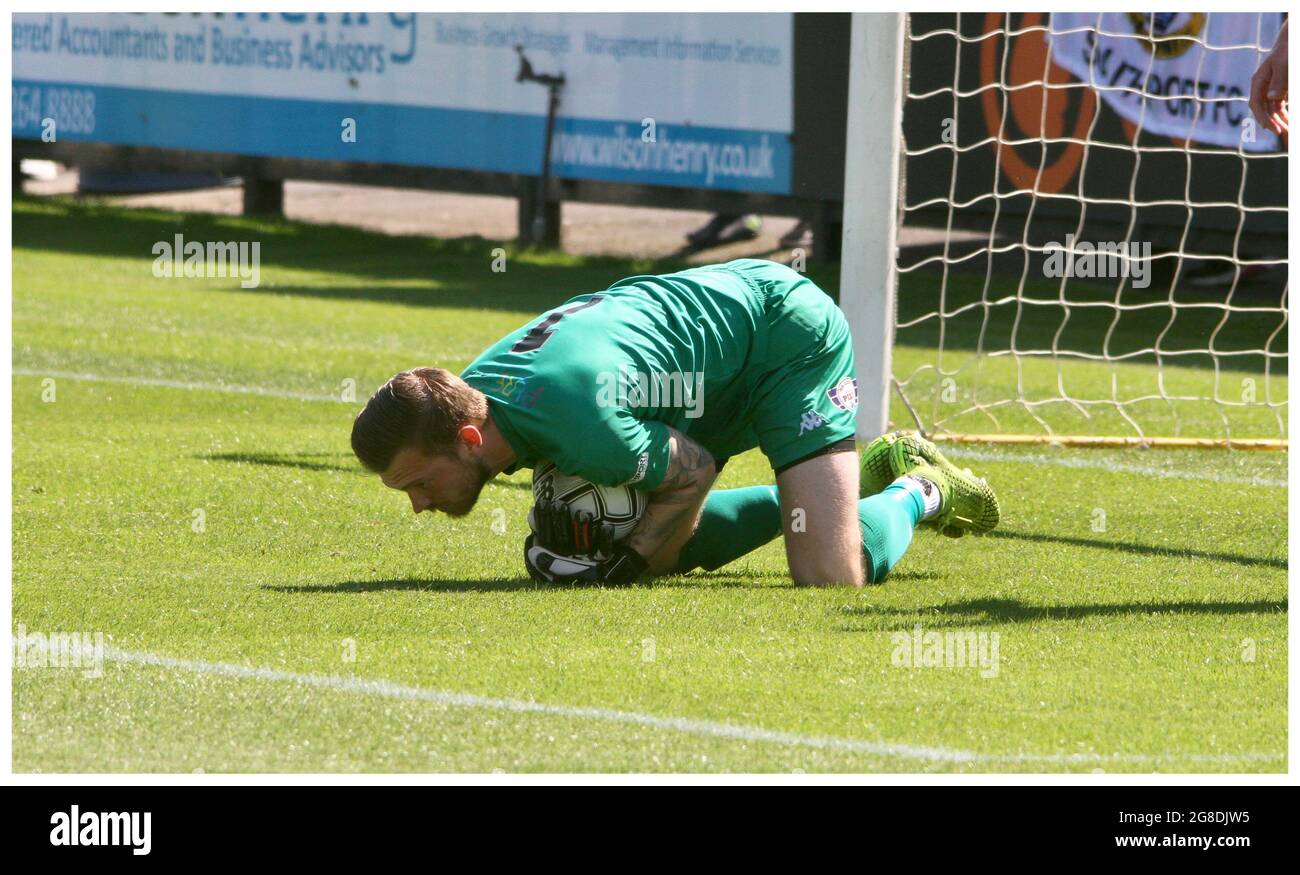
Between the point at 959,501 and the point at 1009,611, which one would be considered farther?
the point at 959,501

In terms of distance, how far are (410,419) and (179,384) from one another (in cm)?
552

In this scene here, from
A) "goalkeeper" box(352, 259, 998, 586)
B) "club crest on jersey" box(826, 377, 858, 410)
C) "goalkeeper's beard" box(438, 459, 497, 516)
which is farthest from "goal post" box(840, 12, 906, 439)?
"goalkeeper's beard" box(438, 459, 497, 516)

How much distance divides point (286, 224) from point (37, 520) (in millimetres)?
14884

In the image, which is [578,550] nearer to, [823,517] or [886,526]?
[823,517]

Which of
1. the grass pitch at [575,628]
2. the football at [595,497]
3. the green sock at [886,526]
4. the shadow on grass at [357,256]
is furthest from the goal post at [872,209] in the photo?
the shadow on grass at [357,256]

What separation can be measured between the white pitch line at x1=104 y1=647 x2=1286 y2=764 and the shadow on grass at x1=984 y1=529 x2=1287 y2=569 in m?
2.34

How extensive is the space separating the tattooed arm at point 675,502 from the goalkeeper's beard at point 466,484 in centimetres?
51

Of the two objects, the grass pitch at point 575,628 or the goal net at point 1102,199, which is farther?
the goal net at point 1102,199

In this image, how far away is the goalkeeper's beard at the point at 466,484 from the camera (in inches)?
200

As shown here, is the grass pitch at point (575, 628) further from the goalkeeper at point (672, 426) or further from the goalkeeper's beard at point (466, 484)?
the goalkeeper's beard at point (466, 484)

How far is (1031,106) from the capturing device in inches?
589

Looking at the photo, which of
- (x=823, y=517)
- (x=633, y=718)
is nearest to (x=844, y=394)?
(x=823, y=517)

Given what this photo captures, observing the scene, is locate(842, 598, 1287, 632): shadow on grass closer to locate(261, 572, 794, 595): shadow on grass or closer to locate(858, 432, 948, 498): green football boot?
locate(261, 572, 794, 595): shadow on grass

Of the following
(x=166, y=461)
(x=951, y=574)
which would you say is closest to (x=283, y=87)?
(x=166, y=461)
